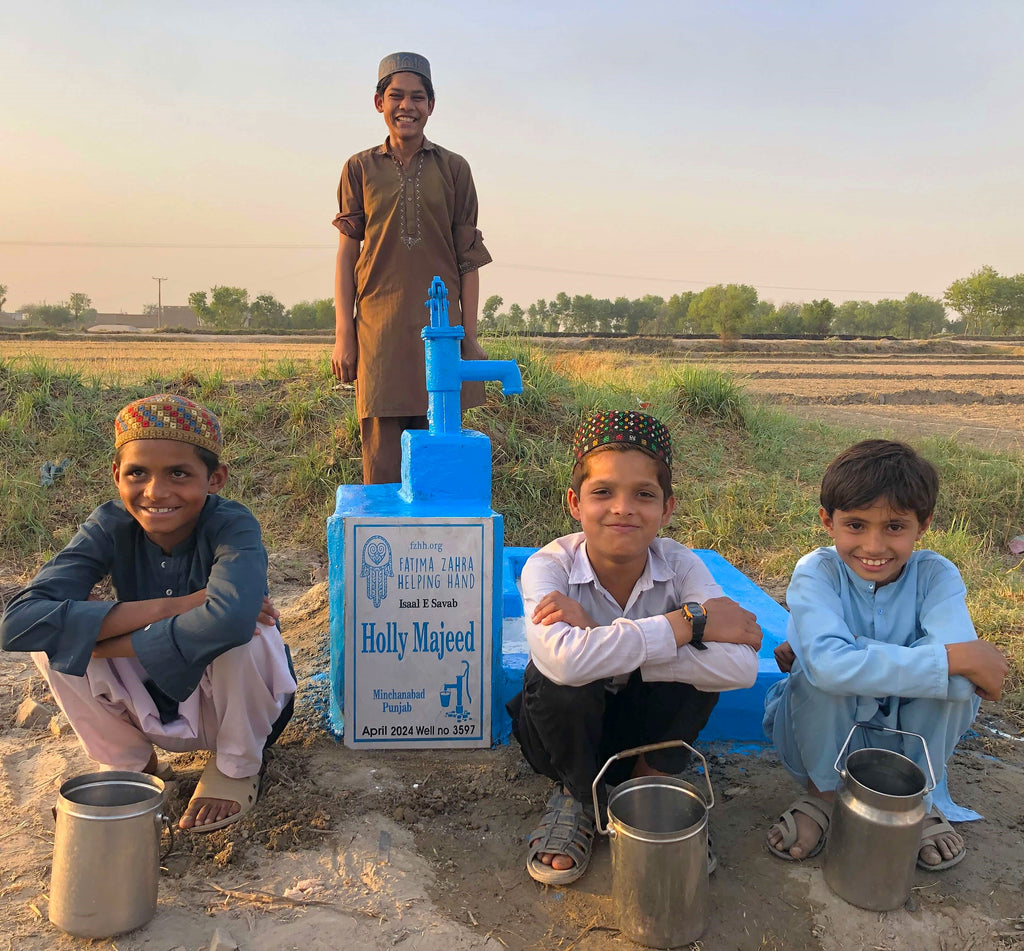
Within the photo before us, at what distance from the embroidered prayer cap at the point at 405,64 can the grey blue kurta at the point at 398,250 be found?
0.26 meters

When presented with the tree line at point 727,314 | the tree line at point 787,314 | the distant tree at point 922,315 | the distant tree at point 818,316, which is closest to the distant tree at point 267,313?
the tree line at point 727,314

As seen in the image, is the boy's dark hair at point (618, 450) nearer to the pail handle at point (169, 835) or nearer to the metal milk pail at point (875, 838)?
the metal milk pail at point (875, 838)

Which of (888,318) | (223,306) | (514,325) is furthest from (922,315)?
(514,325)

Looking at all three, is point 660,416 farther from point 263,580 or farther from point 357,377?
point 263,580

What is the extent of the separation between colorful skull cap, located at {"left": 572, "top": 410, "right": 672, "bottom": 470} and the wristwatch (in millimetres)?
338

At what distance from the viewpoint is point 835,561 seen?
2.13 meters

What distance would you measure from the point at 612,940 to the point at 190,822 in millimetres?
1013

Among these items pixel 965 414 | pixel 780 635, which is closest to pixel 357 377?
pixel 780 635

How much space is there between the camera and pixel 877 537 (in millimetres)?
2020

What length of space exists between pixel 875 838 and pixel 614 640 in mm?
653

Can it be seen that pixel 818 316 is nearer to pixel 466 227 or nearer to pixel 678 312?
pixel 678 312

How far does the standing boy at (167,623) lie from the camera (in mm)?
1911

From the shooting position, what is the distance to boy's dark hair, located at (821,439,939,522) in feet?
6.52

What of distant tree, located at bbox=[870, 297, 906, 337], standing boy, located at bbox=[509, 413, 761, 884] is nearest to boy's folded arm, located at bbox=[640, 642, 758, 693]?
standing boy, located at bbox=[509, 413, 761, 884]
